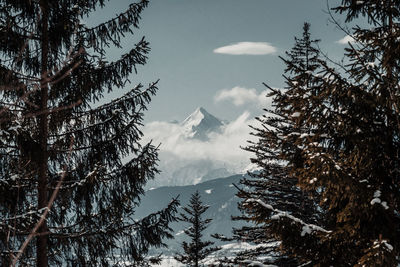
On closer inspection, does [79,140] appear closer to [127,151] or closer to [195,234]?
[127,151]

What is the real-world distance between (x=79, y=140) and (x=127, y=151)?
1.10 m

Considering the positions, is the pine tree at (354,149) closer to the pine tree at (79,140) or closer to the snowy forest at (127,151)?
the snowy forest at (127,151)

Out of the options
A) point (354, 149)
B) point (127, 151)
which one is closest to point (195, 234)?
point (127, 151)

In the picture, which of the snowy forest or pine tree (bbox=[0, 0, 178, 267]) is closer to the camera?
the snowy forest

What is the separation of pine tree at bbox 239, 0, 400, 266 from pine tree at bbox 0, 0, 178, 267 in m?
3.81

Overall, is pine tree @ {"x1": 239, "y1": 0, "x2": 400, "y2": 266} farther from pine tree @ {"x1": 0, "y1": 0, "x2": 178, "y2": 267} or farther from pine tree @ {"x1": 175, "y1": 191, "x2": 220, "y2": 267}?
pine tree @ {"x1": 175, "y1": 191, "x2": 220, "y2": 267}

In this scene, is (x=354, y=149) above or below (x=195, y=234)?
above

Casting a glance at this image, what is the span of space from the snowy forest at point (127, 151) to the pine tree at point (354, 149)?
0.02 m

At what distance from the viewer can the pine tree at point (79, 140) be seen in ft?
23.8

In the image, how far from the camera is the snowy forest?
488 cm

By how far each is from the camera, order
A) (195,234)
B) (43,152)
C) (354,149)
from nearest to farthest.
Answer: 1. (354,149)
2. (43,152)
3. (195,234)

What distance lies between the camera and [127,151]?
8062mm

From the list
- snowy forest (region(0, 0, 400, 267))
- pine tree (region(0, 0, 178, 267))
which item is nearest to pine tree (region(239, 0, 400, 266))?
snowy forest (region(0, 0, 400, 267))

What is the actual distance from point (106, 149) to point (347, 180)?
529cm
